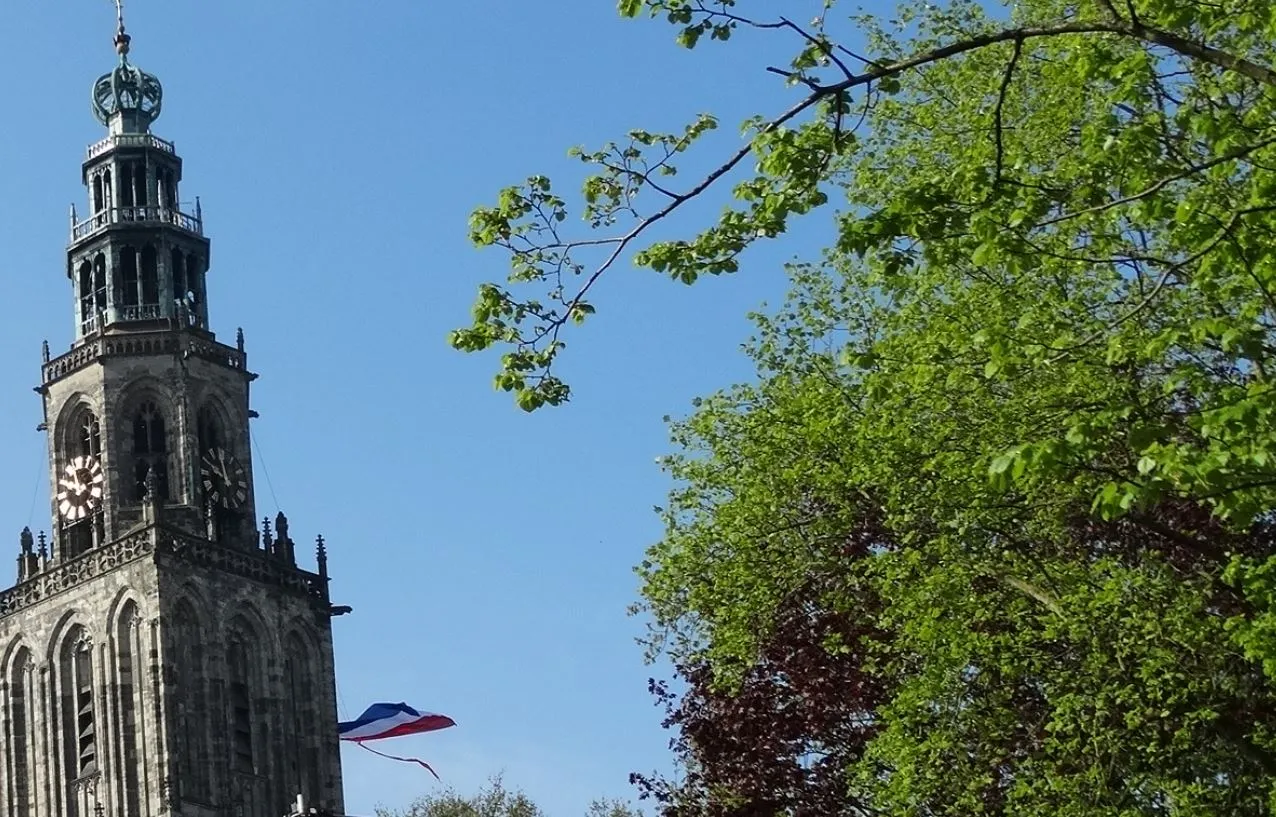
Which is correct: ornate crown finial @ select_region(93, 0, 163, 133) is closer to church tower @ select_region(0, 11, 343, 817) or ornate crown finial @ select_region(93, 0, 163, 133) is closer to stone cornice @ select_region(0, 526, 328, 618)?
church tower @ select_region(0, 11, 343, 817)

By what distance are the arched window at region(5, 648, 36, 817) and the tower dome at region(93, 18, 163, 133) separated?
2086 cm

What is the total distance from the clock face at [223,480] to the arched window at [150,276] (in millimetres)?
6402

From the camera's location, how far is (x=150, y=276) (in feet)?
302

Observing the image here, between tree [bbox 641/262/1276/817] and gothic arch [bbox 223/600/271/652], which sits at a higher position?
gothic arch [bbox 223/600/271/652]

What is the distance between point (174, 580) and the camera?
3339 inches

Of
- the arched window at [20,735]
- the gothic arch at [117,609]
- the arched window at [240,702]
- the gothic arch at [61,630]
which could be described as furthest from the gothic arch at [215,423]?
the arched window at [20,735]

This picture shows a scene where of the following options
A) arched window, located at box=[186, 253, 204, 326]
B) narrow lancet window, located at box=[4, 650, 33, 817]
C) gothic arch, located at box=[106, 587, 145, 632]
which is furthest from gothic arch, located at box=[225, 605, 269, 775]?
arched window, located at box=[186, 253, 204, 326]

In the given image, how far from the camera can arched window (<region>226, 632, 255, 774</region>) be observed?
280 feet

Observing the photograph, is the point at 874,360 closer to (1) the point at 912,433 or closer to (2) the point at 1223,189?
(2) the point at 1223,189

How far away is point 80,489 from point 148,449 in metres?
2.84

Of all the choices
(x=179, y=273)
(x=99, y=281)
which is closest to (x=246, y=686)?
(x=179, y=273)

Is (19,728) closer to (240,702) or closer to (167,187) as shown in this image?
(240,702)

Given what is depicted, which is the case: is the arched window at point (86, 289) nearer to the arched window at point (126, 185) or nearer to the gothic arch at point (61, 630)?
the arched window at point (126, 185)

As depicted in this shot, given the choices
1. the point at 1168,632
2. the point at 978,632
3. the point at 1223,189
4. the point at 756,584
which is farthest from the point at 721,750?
the point at 1223,189
